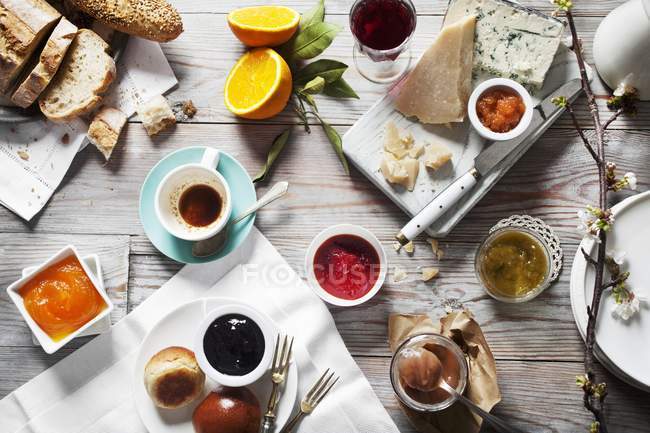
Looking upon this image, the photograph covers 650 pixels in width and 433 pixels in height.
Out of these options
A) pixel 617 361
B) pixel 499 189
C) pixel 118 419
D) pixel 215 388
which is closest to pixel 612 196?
pixel 499 189

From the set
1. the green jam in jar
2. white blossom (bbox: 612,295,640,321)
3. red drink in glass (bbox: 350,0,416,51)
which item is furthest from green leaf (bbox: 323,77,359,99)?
white blossom (bbox: 612,295,640,321)

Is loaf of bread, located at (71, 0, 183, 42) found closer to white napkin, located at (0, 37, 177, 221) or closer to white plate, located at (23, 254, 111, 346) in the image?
white napkin, located at (0, 37, 177, 221)

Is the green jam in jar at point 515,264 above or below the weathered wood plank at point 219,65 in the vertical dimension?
below

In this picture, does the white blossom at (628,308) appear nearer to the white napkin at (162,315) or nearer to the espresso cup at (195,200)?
the white napkin at (162,315)

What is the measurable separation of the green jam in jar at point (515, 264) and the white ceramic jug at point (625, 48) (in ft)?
1.60

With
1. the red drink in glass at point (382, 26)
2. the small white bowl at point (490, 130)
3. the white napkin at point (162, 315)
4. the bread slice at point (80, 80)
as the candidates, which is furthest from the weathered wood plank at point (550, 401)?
the bread slice at point (80, 80)

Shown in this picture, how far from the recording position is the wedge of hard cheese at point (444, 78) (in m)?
1.68

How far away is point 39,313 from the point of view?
1.63m

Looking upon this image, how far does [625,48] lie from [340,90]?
2.44 ft

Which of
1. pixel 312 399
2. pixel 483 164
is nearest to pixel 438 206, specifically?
pixel 483 164

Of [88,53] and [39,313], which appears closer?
[39,313]

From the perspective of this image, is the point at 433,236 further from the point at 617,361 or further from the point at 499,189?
the point at 617,361

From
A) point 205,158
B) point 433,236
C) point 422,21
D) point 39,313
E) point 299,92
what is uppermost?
point 422,21

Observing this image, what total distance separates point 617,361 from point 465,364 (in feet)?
1.28
